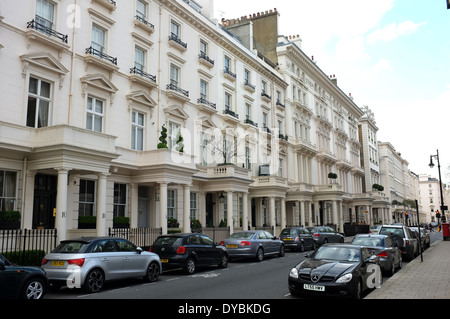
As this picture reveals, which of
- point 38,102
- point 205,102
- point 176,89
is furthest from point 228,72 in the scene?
point 38,102

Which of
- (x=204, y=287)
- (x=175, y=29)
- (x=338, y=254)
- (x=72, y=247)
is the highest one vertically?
(x=175, y=29)

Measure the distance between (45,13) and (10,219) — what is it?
31.5 ft

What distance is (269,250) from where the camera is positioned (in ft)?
70.9

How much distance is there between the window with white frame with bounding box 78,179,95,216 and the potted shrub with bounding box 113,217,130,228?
1.41 metres

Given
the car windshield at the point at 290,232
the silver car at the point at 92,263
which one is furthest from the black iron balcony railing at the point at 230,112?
the silver car at the point at 92,263

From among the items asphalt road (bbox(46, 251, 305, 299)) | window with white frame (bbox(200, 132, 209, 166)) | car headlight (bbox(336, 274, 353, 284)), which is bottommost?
asphalt road (bbox(46, 251, 305, 299))

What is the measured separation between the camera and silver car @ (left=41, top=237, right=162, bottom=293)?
11273 mm

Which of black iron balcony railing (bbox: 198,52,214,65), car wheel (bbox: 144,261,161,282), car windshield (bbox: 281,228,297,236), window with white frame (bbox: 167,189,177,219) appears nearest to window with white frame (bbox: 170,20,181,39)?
black iron balcony railing (bbox: 198,52,214,65)

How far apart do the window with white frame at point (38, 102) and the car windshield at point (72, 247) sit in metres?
7.80

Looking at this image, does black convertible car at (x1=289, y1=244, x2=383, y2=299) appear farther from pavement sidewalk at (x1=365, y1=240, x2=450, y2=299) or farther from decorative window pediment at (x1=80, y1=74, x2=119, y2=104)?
decorative window pediment at (x1=80, y1=74, x2=119, y2=104)

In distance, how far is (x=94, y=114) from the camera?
20594 mm

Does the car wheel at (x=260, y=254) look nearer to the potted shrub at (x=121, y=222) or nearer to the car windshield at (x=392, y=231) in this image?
the car windshield at (x=392, y=231)

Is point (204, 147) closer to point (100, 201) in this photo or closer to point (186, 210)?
point (186, 210)
